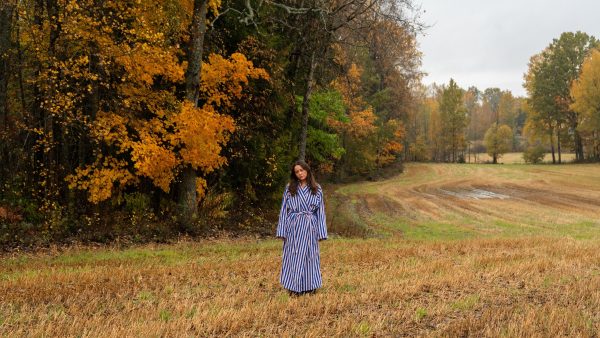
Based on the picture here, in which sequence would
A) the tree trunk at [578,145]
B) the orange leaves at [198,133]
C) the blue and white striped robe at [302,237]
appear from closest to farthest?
the blue and white striped robe at [302,237] < the orange leaves at [198,133] < the tree trunk at [578,145]

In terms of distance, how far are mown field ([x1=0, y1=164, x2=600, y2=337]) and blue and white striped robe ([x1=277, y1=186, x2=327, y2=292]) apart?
0.97ft

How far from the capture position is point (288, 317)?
522 centimetres

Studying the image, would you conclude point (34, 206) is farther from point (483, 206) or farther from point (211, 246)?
point (483, 206)

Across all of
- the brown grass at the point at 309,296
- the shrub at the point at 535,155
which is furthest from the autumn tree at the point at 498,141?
the brown grass at the point at 309,296

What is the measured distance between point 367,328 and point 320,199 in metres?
2.27

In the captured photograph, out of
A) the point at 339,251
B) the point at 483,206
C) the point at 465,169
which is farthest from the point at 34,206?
the point at 465,169

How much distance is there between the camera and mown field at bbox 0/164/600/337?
→ 4.81 metres

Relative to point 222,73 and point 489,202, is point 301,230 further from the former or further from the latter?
point 489,202

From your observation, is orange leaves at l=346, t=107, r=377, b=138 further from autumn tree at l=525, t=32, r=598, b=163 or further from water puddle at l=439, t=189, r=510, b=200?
autumn tree at l=525, t=32, r=598, b=163

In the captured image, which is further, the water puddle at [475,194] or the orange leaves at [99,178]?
the water puddle at [475,194]

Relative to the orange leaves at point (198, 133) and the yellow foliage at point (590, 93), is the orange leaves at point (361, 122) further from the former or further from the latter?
the yellow foliage at point (590, 93)

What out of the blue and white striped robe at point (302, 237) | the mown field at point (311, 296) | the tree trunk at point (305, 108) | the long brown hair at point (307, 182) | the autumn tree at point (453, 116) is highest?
the autumn tree at point (453, 116)

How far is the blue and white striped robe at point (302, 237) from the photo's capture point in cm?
642

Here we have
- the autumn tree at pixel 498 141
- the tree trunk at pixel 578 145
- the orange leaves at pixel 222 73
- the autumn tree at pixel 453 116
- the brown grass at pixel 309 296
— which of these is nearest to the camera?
the brown grass at pixel 309 296
